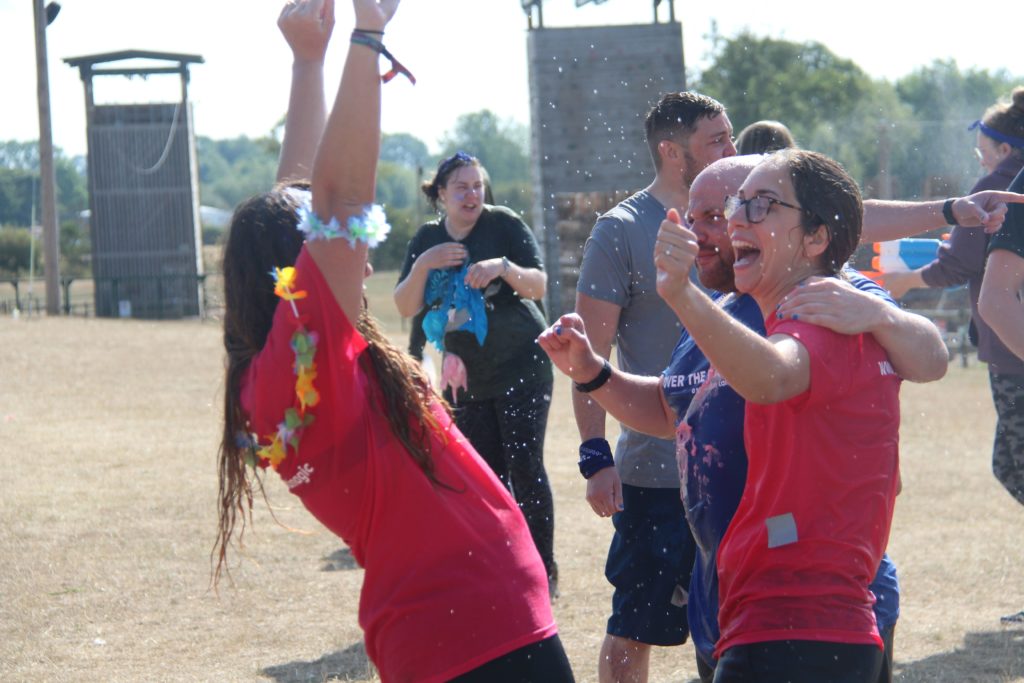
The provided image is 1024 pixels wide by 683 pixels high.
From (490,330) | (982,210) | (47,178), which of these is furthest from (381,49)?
(47,178)

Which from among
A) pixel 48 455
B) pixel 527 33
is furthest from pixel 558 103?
pixel 48 455

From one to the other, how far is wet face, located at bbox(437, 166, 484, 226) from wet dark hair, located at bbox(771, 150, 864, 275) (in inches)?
127

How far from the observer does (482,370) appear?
570 cm

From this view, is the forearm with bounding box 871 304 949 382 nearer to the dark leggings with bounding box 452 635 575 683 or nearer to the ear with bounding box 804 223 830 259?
the ear with bounding box 804 223 830 259

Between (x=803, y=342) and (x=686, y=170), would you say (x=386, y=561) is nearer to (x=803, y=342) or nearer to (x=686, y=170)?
(x=803, y=342)

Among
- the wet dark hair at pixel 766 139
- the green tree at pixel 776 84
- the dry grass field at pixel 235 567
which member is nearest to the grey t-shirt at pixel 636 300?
the wet dark hair at pixel 766 139

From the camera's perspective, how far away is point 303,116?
8.96 feet

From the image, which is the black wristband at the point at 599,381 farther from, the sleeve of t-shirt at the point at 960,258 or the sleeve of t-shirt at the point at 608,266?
the sleeve of t-shirt at the point at 960,258

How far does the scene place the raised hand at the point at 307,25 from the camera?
260 cm

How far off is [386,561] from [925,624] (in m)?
3.86

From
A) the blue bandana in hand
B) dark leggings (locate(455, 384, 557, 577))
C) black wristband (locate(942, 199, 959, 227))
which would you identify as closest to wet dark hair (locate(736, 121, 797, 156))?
black wristband (locate(942, 199, 959, 227))

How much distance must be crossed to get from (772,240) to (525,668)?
0.97m

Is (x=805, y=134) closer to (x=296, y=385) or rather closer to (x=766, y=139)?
(x=766, y=139)

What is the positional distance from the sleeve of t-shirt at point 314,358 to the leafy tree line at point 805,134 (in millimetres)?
10199
